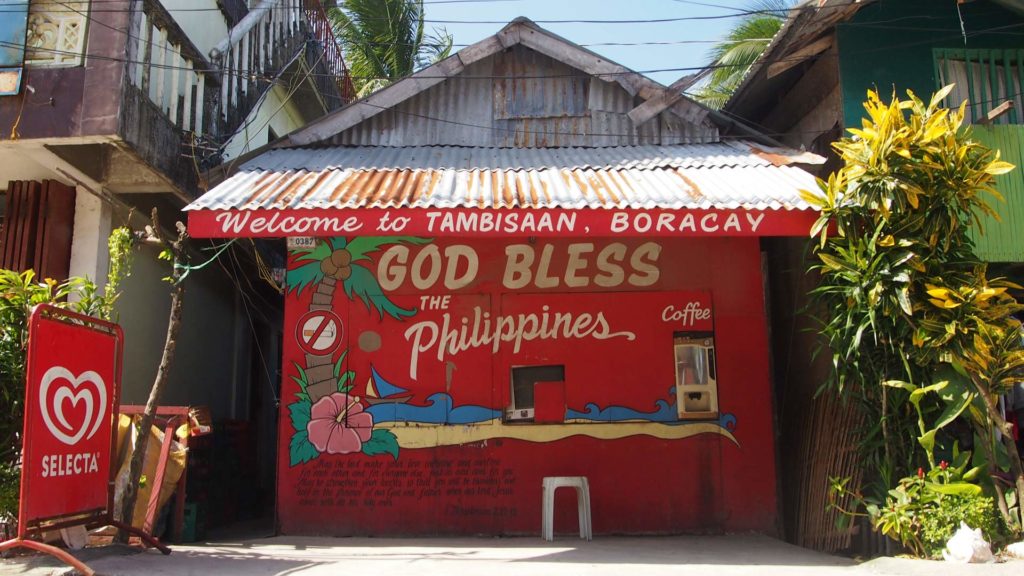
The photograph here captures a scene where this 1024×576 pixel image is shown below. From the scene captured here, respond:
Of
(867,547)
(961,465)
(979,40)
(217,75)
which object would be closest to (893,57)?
(979,40)

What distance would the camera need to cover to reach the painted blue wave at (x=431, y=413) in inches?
317

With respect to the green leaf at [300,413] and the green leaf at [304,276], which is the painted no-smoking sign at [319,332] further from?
the green leaf at [300,413]

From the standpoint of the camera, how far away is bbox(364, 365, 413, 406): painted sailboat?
318 inches

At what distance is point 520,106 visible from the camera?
31.1 ft

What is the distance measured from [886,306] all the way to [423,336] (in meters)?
4.31

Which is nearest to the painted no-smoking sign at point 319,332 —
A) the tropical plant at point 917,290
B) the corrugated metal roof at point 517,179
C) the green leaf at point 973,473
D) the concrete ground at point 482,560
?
the corrugated metal roof at point 517,179

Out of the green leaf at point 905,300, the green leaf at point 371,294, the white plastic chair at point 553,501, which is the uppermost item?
the green leaf at point 371,294

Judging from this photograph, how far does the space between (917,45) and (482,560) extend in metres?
6.55

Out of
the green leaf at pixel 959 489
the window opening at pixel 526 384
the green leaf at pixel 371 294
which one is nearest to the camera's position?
the green leaf at pixel 959 489

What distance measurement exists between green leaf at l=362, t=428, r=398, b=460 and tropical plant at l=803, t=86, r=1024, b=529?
4.18 metres

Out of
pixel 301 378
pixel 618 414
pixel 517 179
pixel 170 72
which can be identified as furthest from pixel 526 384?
pixel 170 72

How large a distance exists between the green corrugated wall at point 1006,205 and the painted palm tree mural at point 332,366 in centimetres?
555

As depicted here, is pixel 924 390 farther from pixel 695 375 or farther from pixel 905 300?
→ pixel 695 375

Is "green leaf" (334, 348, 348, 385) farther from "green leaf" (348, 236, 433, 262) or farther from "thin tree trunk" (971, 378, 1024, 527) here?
"thin tree trunk" (971, 378, 1024, 527)
